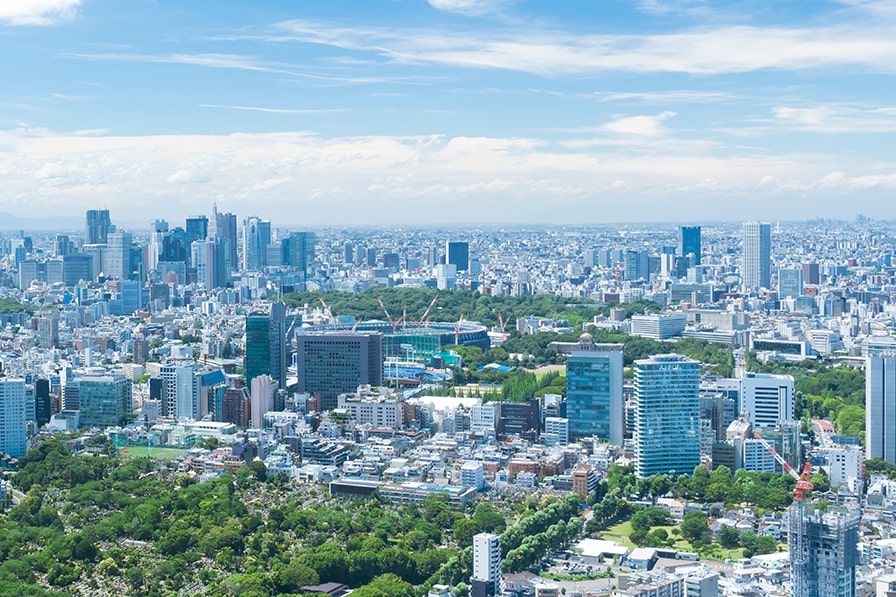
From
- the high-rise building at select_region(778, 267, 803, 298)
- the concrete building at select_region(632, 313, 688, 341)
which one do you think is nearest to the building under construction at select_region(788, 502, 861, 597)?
the concrete building at select_region(632, 313, 688, 341)

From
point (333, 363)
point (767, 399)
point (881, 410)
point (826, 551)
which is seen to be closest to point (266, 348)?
point (333, 363)

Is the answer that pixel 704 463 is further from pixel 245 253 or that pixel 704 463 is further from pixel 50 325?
pixel 245 253

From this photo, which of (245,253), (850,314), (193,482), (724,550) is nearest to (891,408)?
(724,550)

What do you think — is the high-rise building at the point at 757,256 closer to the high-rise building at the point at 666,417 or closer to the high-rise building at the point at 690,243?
the high-rise building at the point at 690,243

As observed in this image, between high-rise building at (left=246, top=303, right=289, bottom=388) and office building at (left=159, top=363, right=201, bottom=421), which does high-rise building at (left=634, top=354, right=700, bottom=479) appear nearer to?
high-rise building at (left=246, top=303, right=289, bottom=388)

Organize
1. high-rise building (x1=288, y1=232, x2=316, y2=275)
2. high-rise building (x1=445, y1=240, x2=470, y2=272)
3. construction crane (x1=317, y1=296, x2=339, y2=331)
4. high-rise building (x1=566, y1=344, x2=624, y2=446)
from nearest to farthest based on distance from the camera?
1. high-rise building (x1=566, y1=344, x2=624, y2=446)
2. construction crane (x1=317, y1=296, x2=339, y2=331)
3. high-rise building (x1=288, y1=232, x2=316, y2=275)
4. high-rise building (x1=445, y1=240, x2=470, y2=272)

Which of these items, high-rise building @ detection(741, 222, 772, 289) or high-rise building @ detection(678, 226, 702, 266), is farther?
high-rise building @ detection(678, 226, 702, 266)
